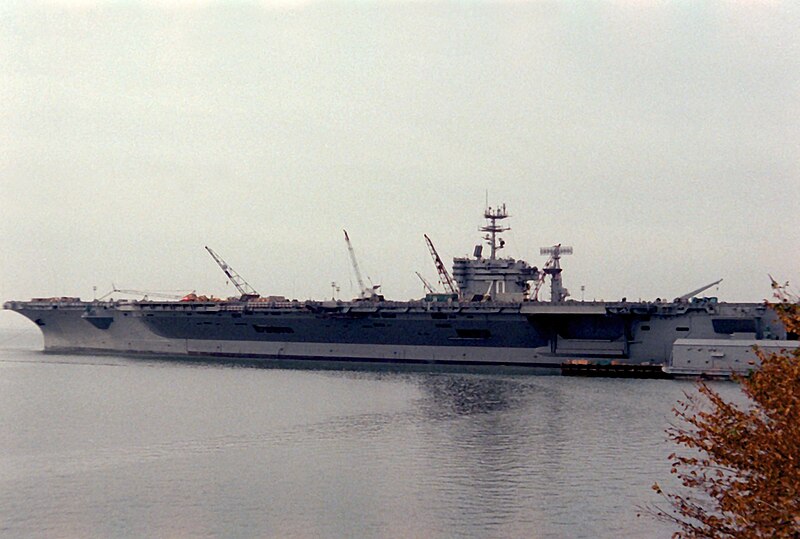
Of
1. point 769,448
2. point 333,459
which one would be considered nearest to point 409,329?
point 333,459

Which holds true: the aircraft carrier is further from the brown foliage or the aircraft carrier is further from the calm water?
the brown foliage

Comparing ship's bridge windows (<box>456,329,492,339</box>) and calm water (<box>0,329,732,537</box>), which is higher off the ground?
ship's bridge windows (<box>456,329,492,339</box>)

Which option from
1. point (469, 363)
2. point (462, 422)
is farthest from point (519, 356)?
point (462, 422)

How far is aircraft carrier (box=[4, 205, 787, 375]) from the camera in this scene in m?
37.7

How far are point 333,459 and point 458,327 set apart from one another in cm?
2149

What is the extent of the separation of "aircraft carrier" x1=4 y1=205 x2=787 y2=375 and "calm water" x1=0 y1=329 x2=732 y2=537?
427cm

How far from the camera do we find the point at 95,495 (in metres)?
17.1

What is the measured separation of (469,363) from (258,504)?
2568cm

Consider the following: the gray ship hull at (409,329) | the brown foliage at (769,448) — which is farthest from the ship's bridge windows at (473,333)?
the brown foliage at (769,448)

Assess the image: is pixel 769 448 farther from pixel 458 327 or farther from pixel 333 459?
pixel 458 327

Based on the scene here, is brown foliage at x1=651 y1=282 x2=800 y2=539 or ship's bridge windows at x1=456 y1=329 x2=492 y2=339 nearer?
brown foliage at x1=651 y1=282 x2=800 y2=539

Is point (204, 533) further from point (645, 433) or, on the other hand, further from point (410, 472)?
point (645, 433)

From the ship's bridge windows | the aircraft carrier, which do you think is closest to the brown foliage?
the aircraft carrier

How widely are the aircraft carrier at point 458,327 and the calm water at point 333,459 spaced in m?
4.27
